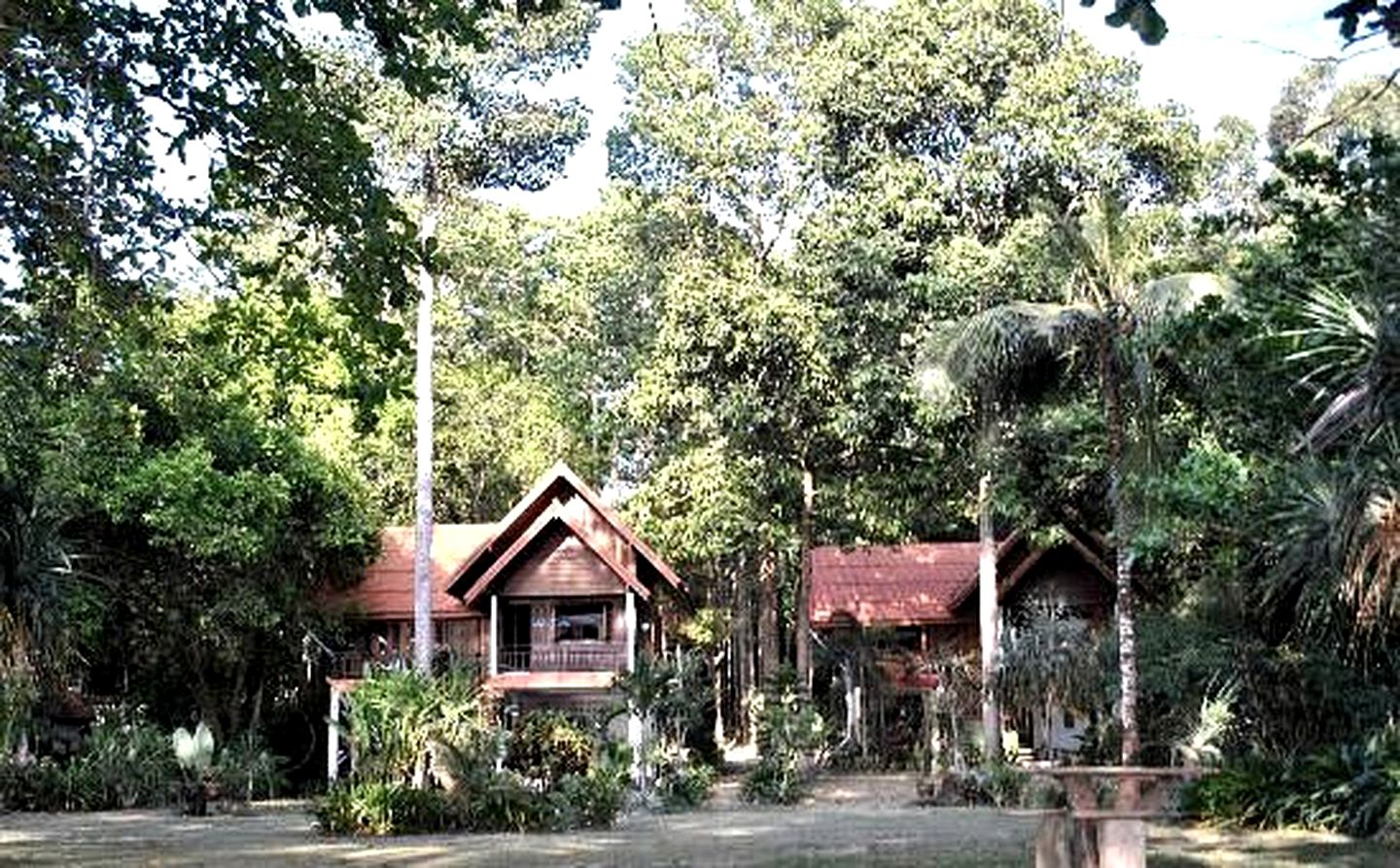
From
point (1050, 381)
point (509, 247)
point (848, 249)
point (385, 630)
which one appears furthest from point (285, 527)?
point (1050, 381)

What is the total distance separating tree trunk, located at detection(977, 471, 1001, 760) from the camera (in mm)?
24922

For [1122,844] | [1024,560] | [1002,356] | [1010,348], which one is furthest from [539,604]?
[1122,844]

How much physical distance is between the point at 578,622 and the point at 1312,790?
53.0 ft

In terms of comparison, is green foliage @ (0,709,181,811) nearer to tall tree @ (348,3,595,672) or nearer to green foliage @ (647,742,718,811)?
tall tree @ (348,3,595,672)

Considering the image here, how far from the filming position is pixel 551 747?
85.8ft

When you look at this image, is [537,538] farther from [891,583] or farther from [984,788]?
[984,788]

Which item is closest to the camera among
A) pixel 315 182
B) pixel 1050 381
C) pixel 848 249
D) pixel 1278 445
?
pixel 315 182

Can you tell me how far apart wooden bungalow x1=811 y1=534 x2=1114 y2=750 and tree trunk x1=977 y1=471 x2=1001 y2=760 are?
197cm

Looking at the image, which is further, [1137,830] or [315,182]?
[1137,830]

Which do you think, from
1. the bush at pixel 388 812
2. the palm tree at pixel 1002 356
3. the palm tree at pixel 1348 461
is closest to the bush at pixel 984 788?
the palm tree at pixel 1002 356

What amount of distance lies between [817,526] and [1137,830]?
21069 millimetres

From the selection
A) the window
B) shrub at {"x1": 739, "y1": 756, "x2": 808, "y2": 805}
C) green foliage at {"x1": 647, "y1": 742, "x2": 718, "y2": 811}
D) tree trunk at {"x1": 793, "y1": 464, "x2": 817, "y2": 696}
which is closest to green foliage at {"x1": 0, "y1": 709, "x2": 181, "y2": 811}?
the window

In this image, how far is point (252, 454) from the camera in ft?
92.3

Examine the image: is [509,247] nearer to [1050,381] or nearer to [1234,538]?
[1050,381]
